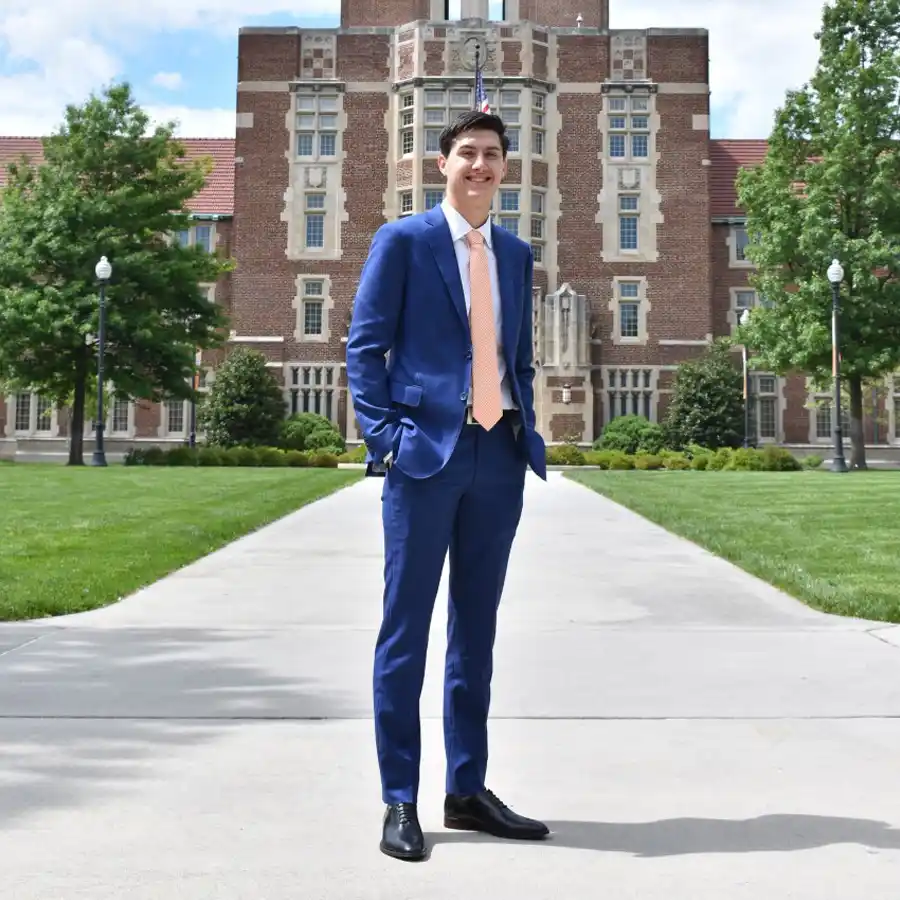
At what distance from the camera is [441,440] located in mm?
3828

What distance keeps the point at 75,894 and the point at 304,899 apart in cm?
57

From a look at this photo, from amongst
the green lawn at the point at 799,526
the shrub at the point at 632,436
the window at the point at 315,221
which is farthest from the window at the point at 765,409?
the green lawn at the point at 799,526

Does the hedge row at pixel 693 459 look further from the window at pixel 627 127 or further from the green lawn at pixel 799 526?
the window at pixel 627 127

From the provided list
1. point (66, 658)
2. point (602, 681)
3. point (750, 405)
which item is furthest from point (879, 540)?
point (750, 405)

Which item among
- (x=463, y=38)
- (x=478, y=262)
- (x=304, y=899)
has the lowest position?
(x=304, y=899)

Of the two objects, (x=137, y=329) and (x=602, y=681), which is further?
(x=137, y=329)

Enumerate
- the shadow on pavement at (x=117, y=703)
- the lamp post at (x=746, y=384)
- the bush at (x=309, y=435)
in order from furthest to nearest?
1. the bush at (x=309, y=435)
2. the lamp post at (x=746, y=384)
3. the shadow on pavement at (x=117, y=703)

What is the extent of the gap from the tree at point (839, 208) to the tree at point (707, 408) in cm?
368

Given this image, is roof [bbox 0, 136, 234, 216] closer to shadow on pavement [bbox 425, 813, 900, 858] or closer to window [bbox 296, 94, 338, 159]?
window [bbox 296, 94, 338, 159]

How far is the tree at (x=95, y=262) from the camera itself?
35812 mm

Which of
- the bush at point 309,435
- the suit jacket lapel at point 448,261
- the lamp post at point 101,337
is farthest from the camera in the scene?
the bush at point 309,435

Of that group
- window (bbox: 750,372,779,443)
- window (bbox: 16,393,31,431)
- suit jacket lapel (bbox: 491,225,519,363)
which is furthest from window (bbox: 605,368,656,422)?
suit jacket lapel (bbox: 491,225,519,363)

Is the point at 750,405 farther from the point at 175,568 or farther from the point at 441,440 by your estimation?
the point at 441,440

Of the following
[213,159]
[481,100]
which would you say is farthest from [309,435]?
[481,100]
